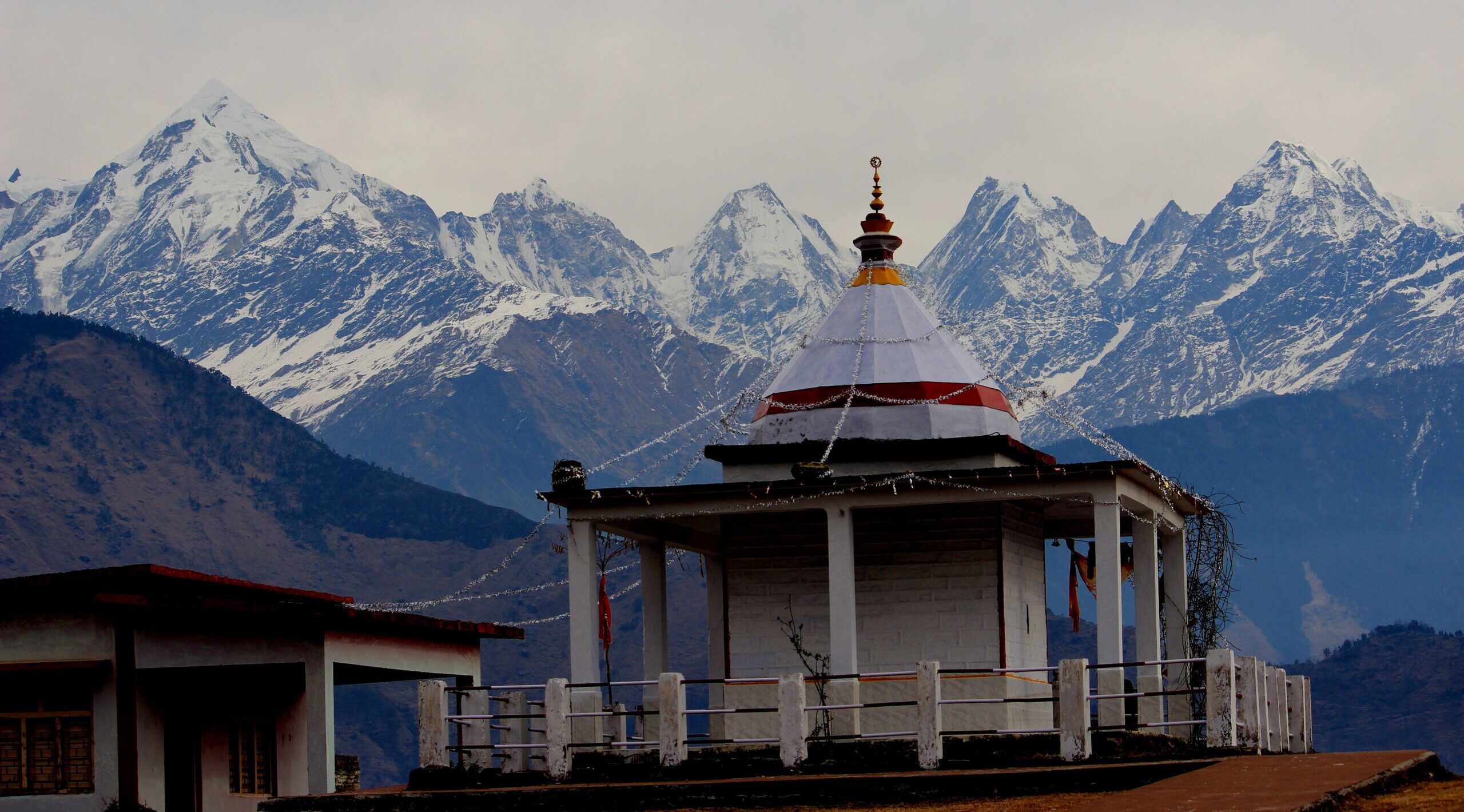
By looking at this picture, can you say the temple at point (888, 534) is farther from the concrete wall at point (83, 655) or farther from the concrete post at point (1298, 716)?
the concrete wall at point (83, 655)

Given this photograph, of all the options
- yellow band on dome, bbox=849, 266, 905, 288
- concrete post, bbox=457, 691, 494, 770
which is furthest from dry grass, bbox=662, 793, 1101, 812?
yellow band on dome, bbox=849, 266, 905, 288

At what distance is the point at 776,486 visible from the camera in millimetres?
30703

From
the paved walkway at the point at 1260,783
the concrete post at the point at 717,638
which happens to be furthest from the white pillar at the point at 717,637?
the paved walkway at the point at 1260,783

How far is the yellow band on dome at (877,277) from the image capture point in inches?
1420

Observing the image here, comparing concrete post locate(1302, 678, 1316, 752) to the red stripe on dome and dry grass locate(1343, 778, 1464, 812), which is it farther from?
dry grass locate(1343, 778, 1464, 812)

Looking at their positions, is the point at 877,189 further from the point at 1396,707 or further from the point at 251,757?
the point at 1396,707

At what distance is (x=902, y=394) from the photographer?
3344 cm

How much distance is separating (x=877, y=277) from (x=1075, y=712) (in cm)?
1208

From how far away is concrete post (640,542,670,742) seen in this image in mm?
35250

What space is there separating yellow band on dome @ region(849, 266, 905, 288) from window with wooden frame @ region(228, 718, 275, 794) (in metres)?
11.6

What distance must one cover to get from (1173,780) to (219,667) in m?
13.5

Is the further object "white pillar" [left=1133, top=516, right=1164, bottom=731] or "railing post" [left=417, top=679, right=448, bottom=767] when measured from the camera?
"white pillar" [left=1133, top=516, right=1164, bottom=731]

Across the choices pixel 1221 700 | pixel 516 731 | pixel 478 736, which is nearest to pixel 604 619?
pixel 516 731

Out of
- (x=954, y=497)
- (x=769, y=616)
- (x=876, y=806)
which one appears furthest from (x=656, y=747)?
(x=876, y=806)
